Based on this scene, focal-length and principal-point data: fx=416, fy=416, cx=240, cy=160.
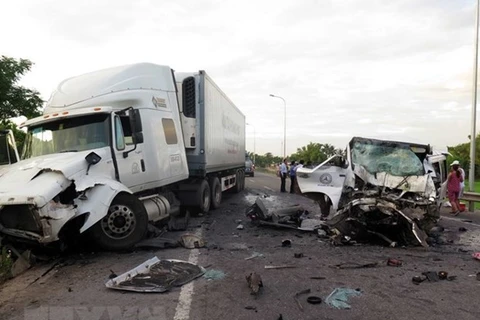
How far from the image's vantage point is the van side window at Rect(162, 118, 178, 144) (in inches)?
350

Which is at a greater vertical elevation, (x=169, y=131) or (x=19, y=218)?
(x=169, y=131)

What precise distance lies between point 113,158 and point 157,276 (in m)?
2.66

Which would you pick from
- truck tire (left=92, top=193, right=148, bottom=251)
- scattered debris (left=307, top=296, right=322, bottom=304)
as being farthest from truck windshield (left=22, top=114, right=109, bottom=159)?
scattered debris (left=307, top=296, right=322, bottom=304)

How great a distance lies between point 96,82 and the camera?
27.2 feet

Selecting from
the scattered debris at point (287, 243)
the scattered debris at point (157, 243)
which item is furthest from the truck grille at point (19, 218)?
the scattered debris at point (287, 243)

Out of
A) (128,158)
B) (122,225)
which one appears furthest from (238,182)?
(122,225)

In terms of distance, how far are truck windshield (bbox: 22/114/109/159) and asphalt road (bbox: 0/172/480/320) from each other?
1.88 metres

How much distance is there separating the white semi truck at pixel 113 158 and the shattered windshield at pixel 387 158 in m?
3.94

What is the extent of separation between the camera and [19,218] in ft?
18.8

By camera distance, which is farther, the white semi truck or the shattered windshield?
the shattered windshield

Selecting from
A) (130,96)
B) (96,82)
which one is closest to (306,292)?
(130,96)

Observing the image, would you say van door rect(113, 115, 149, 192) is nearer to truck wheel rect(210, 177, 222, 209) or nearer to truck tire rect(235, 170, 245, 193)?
truck wheel rect(210, 177, 222, 209)

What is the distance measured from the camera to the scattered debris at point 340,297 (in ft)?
13.8

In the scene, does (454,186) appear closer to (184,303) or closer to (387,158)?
(387,158)
